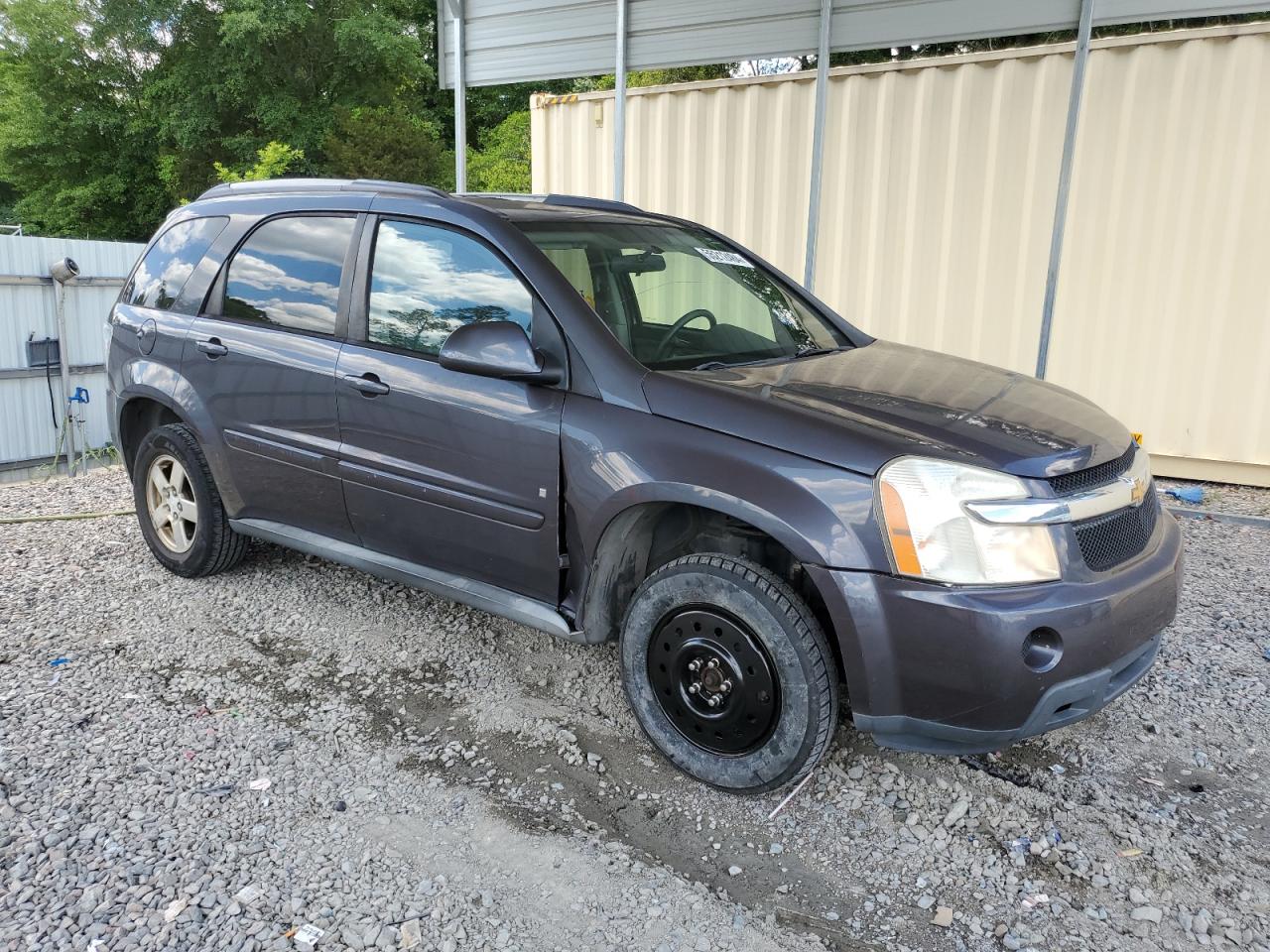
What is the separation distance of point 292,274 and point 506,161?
2578 cm

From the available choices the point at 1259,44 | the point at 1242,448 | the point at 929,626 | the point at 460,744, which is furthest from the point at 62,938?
the point at 1259,44

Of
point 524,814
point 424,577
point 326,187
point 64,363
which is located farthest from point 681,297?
point 64,363

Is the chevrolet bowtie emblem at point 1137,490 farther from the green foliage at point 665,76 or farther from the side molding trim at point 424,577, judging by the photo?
the green foliage at point 665,76

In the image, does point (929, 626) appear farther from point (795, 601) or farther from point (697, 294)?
point (697, 294)

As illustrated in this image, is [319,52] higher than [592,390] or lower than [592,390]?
higher

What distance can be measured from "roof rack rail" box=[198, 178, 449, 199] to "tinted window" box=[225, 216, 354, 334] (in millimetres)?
147

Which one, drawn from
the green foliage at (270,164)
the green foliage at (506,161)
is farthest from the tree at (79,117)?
the green foliage at (506,161)

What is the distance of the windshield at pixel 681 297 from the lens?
337 centimetres

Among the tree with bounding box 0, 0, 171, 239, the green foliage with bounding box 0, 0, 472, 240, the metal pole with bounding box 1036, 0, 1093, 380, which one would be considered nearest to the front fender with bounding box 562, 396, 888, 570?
the metal pole with bounding box 1036, 0, 1093, 380

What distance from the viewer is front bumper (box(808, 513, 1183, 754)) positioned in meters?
2.50

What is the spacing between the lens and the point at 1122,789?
121 inches

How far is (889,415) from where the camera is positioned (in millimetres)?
2826

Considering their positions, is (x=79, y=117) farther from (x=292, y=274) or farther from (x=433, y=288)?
(x=433, y=288)

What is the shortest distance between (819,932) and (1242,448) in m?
5.97
